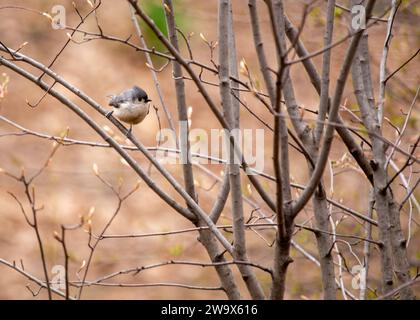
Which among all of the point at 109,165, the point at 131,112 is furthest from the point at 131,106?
the point at 109,165

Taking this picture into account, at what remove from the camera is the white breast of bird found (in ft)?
8.15

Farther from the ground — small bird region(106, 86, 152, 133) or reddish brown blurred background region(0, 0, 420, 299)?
reddish brown blurred background region(0, 0, 420, 299)

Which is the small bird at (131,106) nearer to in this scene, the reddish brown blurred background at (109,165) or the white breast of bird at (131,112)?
the white breast of bird at (131,112)

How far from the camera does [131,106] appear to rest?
2504mm

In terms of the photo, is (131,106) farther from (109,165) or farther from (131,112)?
(109,165)

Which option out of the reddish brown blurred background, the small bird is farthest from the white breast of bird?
the reddish brown blurred background

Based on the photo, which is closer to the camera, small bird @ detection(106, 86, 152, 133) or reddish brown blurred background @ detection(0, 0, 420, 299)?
small bird @ detection(106, 86, 152, 133)

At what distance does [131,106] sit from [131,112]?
26 mm

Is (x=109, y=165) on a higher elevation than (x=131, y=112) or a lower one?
higher

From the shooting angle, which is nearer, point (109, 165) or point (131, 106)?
point (131, 106)

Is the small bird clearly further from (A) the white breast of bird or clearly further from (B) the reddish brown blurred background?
(B) the reddish brown blurred background

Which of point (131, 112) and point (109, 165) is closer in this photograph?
point (131, 112)
